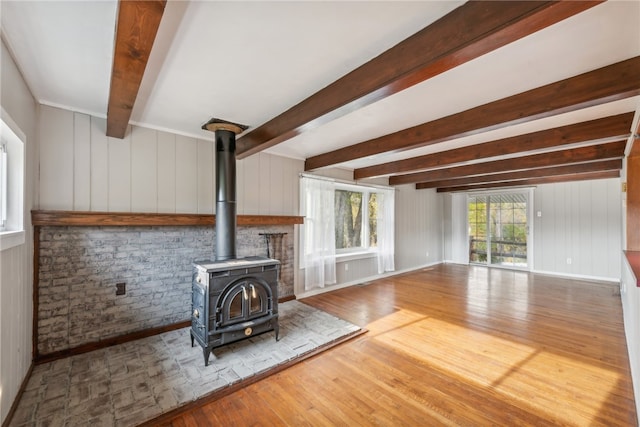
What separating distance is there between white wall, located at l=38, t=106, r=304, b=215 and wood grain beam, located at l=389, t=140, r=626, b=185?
3.51 metres

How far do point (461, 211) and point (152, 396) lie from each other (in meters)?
7.98

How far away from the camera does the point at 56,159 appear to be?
247 cm

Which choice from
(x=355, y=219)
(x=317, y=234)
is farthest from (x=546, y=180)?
(x=317, y=234)

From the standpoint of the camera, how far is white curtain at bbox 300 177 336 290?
14.5 feet

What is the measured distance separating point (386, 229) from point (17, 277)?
5357 millimetres

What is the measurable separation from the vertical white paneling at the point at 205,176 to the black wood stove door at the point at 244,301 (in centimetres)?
128

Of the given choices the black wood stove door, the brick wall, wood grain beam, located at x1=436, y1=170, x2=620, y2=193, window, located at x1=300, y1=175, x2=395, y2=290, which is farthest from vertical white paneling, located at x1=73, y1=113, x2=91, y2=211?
wood grain beam, located at x1=436, y1=170, x2=620, y2=193

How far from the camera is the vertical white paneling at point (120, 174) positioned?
2756 millimetres

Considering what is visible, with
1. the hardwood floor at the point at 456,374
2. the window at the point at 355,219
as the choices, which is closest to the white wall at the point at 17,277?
the hardwood floor at the point at 456,374

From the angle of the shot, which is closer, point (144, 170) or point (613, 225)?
point (144, 170)

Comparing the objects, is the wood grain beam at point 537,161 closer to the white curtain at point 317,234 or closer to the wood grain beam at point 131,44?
the white curtain at point 317,234

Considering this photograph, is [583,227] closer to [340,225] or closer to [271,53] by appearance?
[340,225]

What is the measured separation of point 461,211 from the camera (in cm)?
779

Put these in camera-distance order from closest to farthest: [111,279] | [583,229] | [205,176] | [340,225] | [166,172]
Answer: [111,279], [166,172], [205,176], [340,225], [583,229]
